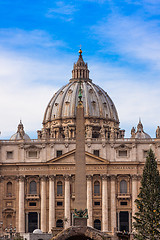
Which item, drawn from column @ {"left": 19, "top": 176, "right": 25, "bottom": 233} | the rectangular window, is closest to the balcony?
column @ {"left": 19, "top": 176, "right": 25, "bottom": 233}

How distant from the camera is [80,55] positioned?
193 metres

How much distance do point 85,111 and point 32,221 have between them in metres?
41.6

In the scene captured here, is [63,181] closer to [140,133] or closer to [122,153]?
[122,153]

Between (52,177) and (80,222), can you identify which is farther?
(52,177)

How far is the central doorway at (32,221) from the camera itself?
141250mm

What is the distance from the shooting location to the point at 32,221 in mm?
141625

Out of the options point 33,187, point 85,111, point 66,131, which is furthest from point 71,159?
point 85,111

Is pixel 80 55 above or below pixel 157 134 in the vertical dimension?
above

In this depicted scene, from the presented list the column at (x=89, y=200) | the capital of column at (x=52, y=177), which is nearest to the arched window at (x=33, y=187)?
the capital of column at (x=52, y=177)

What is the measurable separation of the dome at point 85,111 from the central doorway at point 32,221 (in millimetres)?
33314

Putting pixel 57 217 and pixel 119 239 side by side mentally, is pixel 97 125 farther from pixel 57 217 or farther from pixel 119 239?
pixel 119 239

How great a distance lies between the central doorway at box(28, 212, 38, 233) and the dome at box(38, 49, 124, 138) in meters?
33.3

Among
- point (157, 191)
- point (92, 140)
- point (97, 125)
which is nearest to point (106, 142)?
point (92, 140)

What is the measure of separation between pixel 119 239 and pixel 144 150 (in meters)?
39.2
